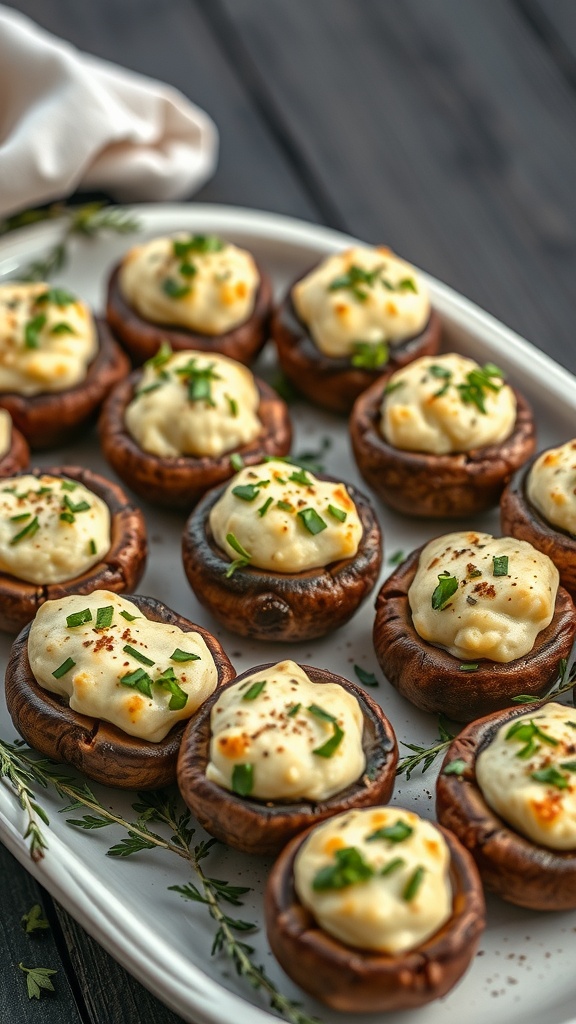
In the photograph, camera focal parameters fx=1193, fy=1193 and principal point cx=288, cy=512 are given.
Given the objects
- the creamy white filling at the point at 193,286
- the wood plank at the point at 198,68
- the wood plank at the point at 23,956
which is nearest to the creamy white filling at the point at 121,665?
the wood plank at the point at 23,956

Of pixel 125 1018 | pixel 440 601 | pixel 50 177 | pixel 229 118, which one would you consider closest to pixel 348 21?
pixel 229 118

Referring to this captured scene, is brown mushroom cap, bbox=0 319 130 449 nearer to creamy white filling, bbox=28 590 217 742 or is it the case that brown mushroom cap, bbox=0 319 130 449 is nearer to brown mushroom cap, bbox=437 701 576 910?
creamy white filling, bbox=28 590 217 742

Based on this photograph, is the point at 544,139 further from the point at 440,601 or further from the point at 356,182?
the point at 440,601

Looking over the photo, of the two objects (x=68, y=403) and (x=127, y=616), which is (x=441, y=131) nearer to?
(x=68, y=403)

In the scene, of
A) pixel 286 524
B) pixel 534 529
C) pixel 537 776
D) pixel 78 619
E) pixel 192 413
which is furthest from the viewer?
pixel 192 413

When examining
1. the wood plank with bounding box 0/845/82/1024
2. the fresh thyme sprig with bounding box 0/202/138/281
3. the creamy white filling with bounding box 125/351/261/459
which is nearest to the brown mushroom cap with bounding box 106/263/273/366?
the creamy white filling with bounding box 125/351/261/459

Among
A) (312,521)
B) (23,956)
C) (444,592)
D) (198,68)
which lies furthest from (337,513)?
(198,68)
